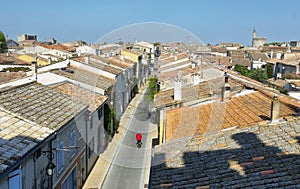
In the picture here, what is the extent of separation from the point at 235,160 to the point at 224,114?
356 centimetres

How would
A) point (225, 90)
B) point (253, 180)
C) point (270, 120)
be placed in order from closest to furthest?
point (253, 180), point (270, 120), point (225, 90)

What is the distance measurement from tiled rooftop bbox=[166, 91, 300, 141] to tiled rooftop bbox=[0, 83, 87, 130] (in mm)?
3172

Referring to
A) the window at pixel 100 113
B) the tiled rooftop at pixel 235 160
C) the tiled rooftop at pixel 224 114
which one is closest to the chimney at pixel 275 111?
the tiled rooftop at pixel 235 160

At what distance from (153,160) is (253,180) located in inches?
123

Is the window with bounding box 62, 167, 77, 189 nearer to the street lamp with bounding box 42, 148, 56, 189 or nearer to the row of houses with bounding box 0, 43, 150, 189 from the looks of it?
the row of houses with bounding box 0, 43, 150, 189

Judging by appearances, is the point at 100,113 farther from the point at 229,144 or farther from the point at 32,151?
the point at 229,144

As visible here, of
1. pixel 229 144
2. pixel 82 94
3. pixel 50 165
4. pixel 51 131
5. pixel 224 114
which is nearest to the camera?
pixel 229 144

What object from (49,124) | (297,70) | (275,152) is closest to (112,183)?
(49,124)

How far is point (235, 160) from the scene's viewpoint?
614cm

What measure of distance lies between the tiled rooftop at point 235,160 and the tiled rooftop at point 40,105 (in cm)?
329

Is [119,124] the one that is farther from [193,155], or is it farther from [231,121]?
[193,155]

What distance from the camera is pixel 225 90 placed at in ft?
37.0

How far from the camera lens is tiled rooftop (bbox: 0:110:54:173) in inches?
255

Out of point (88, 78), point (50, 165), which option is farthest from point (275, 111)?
point (88, 78)
